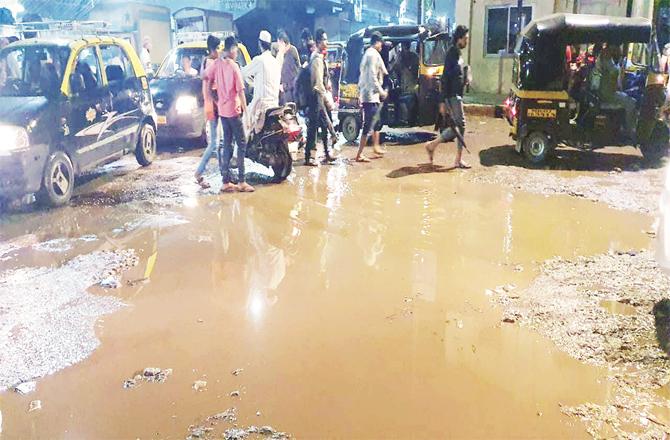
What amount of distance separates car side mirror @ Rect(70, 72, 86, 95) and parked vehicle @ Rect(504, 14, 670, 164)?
6449 millimetres

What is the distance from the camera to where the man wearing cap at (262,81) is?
7789mm

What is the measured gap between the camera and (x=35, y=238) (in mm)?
6176

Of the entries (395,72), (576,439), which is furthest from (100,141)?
(576,439)

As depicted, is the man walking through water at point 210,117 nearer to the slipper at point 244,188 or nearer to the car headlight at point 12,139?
the slipper at point 244,188

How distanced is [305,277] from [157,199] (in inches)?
137

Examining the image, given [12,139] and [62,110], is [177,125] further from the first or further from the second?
[12,139]

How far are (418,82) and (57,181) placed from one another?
6681mm

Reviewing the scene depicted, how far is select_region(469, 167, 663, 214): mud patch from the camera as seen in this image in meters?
7.16

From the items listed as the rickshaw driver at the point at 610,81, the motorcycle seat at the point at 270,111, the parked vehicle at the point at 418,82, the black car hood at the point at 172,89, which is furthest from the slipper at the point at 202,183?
the rickshaw driver at the point at 610,81

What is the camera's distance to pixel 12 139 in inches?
264

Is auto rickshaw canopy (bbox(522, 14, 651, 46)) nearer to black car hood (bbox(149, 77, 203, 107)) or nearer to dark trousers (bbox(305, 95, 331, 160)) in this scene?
dark trousers (bbox(305, 95, 331, 160))

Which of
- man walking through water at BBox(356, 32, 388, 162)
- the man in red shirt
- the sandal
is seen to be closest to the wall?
man walking through water at BBox(356, 32, 388, 162)

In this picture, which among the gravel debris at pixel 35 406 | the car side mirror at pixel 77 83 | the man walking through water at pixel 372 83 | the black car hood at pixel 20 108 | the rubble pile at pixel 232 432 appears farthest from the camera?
the man walking through water at pixel 372 83

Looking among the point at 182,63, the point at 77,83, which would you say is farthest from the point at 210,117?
the point at 182,63
